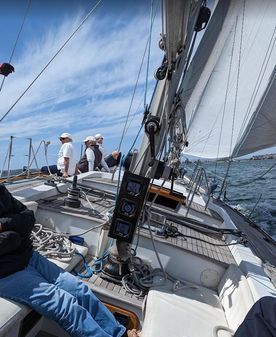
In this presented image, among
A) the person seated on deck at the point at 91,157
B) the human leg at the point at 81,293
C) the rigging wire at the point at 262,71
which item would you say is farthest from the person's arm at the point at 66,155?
the rigging wire at the point at 262,71

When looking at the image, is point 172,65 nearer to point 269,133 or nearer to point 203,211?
point 203,211

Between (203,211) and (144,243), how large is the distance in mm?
2856

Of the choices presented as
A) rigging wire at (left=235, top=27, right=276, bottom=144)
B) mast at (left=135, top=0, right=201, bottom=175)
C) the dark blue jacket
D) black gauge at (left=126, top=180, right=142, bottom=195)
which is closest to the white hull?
the dark blue jacket

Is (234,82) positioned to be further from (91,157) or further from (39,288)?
(39,288)

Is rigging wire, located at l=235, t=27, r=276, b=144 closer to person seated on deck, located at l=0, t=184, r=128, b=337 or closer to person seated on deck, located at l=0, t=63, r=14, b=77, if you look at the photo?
person seated on deck, located at l=0, t=63, r=14, b=77

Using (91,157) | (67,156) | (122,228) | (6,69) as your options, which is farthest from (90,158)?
(122,228)

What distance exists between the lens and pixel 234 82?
9.83 meters

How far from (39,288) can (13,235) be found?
0.43 meters

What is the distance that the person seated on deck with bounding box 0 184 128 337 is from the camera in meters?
2.18

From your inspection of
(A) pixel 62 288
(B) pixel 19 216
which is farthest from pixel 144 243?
(B) pixel 19 216

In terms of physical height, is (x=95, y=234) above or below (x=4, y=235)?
below

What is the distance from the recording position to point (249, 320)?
70.6 inches

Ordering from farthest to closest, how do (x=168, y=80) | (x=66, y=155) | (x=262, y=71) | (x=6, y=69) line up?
(x=262, y=71)
(x=66, y=155)
(x=6, y=69)
(x=168, y=80)

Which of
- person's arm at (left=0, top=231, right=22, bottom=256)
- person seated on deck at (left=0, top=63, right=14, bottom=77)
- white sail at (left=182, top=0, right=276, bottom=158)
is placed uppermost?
white sail at (left=182, top=0, right=276, bottom=158)
